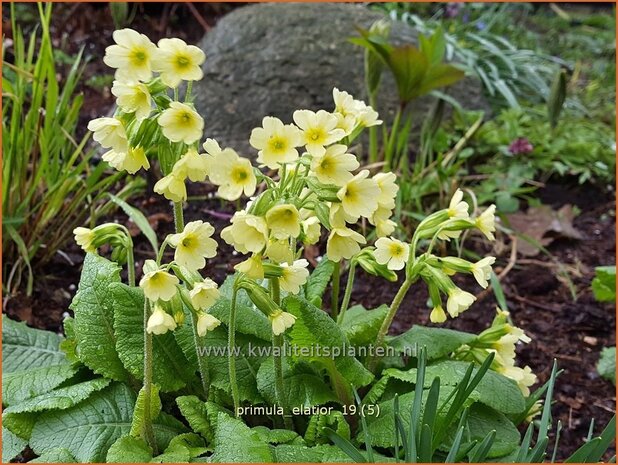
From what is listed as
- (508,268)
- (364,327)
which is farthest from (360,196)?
(508,268)

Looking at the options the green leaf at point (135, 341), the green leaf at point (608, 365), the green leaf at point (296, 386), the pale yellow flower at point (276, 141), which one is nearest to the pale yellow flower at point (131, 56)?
the pale yellow flower at point (276, 141)

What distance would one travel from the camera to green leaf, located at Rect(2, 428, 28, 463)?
6.08 feet

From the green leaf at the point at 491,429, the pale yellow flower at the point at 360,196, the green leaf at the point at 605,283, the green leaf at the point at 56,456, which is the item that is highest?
the pale yellow flower at the point at 360,196

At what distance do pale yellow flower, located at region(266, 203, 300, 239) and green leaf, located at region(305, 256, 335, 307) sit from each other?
0.68m

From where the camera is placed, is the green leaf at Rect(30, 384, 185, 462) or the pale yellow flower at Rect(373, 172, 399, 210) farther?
the green leaf at Rect(30, 384, 185, 462)

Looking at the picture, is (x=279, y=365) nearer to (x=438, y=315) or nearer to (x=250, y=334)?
(x=250, y=334)

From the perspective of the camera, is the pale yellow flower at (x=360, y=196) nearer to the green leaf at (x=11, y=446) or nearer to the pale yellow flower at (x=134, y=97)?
the pale yellow flower at (x=134, y=97)

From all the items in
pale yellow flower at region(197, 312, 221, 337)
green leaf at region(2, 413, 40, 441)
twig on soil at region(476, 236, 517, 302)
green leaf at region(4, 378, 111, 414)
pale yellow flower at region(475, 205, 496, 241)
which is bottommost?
twig on soil at region(476, 236, 517, 302)

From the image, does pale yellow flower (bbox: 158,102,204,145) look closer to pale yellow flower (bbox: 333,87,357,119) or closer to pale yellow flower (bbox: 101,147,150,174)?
pale yellow flower (bbox: 101,147,150,174)

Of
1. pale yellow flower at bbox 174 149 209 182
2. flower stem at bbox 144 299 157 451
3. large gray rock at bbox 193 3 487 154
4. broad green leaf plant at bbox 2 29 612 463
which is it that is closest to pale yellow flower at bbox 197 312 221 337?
broad green leaf plant at bbox 2 29 612 463

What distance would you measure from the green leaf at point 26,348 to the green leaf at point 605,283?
6.38 ft

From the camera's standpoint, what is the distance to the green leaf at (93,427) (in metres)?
1.75

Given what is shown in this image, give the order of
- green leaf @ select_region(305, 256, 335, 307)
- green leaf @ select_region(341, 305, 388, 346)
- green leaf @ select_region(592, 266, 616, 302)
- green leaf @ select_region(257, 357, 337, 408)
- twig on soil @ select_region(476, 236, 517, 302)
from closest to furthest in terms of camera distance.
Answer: green leaf @ select_region(257, 357, 337, 408) → green leaf @ select_region(341, 305, 388, 346) → green leaf @ select_region(305, 256, 335, 307) → green leaf @ select_region(592, 266, 616, 302) → twig on soil @ select_region(476, 236, 517, 302)

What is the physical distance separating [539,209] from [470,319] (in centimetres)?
106
